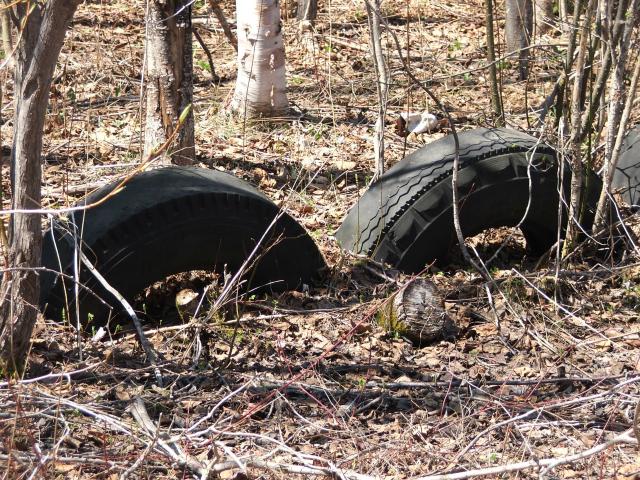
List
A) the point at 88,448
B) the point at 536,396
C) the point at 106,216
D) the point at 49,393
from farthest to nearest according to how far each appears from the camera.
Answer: the point at 106,216, the point at 536,396, the point at 49,393, the point at 88,448

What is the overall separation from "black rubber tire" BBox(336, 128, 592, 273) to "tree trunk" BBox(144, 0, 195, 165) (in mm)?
1303

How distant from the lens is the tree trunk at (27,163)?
123 inches

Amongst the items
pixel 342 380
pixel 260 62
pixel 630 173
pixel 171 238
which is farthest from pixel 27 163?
pixel 260 62

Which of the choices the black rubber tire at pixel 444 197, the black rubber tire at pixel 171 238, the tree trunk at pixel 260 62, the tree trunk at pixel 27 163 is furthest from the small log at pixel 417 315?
the tree trunk at pixel 260 62

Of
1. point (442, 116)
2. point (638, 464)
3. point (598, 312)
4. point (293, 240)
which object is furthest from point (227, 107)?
point (638, 464)

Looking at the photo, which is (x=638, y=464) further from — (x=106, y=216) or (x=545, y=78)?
(x=545, y=78)

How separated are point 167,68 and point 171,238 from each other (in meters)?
1.60

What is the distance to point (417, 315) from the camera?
4066 millimetres

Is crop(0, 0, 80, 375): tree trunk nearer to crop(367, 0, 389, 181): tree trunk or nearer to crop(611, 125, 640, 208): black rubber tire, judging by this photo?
crop(367, 0, 389, 181): tree trunk

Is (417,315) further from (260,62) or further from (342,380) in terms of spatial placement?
(260,62)

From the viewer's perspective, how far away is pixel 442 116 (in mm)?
6871

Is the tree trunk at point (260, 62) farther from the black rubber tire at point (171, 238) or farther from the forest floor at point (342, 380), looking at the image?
the black rubber tire at point (171, 238)

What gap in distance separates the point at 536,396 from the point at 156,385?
5.03ft

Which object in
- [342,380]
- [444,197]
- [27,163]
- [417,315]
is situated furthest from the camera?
[444,197]
